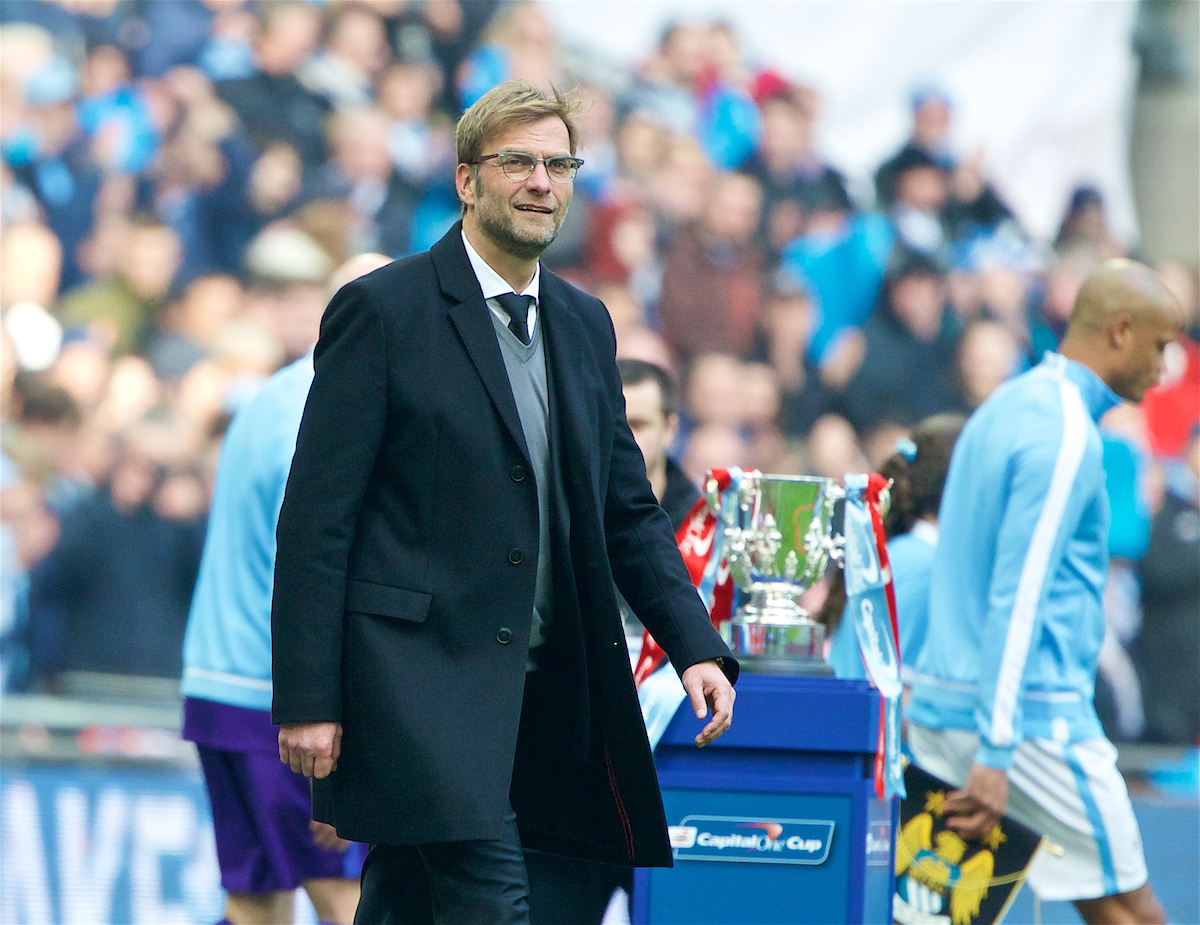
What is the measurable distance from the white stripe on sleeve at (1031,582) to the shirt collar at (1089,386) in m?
0.18

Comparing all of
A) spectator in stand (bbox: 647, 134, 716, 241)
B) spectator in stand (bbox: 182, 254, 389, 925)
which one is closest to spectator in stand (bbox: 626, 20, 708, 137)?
spectator in stand (bbox: 647, 134, 716, 241)

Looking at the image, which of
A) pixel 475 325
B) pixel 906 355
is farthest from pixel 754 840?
pixel 906 355

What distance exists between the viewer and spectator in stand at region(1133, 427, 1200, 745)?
9453mm

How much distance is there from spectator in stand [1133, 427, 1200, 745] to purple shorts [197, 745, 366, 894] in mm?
6533

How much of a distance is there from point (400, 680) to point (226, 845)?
1.68 m

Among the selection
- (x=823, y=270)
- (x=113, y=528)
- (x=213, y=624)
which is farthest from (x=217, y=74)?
(x=213, y=624)

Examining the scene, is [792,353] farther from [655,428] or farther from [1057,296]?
[655,428]

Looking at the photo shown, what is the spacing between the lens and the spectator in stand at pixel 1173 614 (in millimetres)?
9453

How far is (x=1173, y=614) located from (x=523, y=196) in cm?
771

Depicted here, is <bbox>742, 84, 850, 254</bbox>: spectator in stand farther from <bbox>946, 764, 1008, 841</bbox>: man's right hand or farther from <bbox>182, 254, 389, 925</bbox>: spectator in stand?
<bbox>946, 764, 1008, 841</bbox>: man's right hand

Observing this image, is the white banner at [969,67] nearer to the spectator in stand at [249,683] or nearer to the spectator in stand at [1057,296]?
the spectator in stand at [1057,296]

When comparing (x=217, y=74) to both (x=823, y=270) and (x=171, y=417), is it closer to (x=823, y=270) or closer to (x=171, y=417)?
(x=171, y=417)

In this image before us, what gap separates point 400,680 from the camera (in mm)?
2535

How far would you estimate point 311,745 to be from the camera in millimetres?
2500
